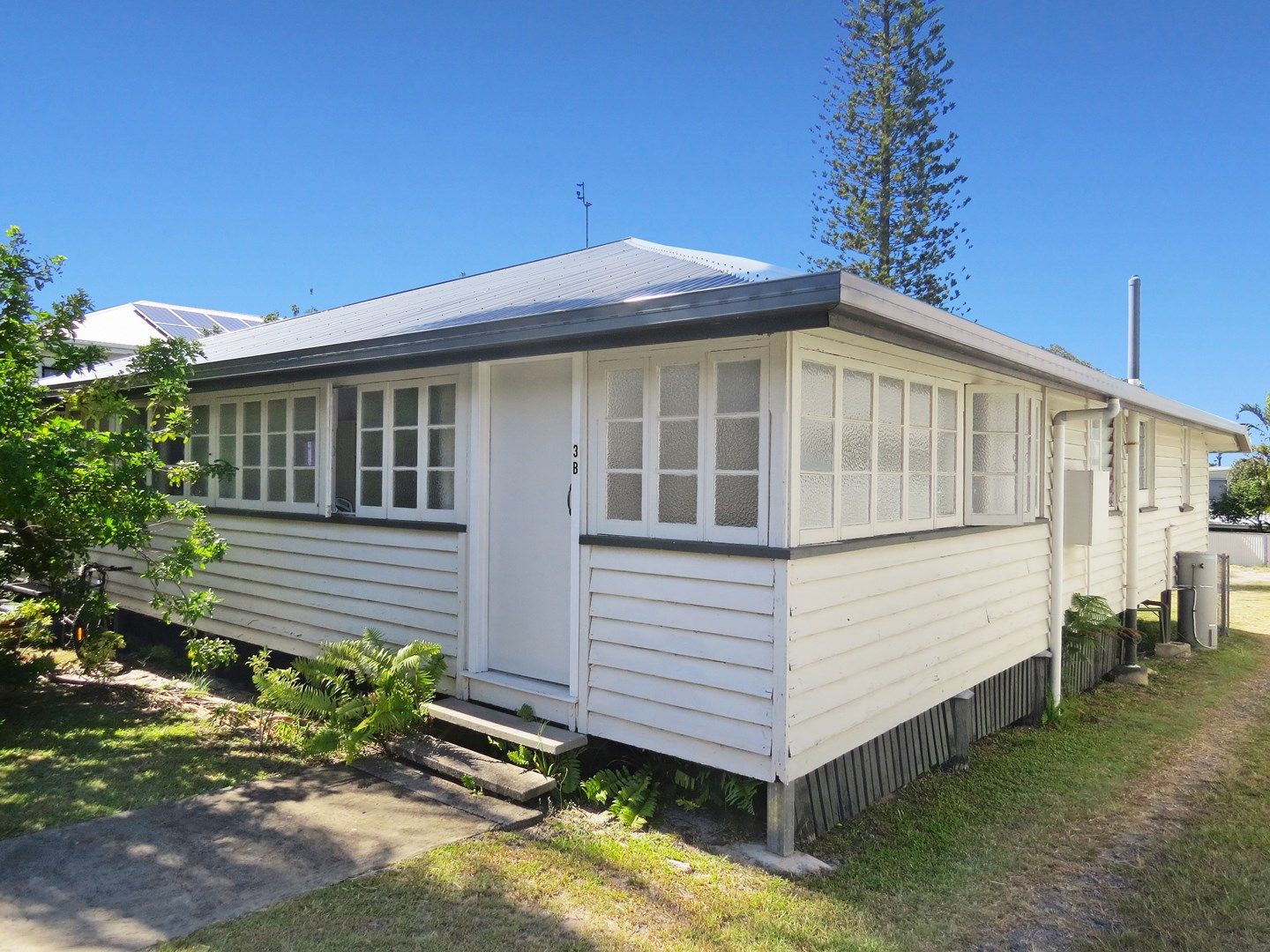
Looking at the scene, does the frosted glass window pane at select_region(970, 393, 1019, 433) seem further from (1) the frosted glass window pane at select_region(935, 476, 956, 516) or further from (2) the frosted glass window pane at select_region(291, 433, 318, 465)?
(2) the frosted glass window pane at select_region(291, 433, 318, 465)

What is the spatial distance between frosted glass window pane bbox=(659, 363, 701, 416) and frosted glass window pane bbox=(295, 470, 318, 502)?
139 inches

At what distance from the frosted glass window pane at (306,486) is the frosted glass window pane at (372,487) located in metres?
0.65

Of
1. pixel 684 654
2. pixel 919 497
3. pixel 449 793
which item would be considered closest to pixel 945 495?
pixel 919 497

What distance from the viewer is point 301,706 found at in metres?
5.57

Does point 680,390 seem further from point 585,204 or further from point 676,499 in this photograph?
point 585,204

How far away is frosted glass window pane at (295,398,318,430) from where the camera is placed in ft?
22.8

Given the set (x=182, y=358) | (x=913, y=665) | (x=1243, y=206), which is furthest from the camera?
(x=1243, y=206)

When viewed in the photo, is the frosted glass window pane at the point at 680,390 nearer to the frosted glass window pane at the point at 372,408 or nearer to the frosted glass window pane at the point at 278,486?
the frosted glass window pane at the point at 372,408

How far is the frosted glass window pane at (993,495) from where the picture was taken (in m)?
6.26

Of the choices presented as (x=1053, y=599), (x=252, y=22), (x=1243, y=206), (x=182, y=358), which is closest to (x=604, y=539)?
(x=182, y=358)

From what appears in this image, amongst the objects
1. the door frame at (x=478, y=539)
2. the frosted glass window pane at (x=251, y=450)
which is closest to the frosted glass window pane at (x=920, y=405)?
the door frame at (x=478, y=539)

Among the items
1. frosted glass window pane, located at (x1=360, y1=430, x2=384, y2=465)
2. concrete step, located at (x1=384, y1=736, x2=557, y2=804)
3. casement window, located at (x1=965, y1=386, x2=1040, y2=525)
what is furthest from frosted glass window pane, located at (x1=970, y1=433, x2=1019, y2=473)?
frosted glass window pane, located at (x1=360, y1=430, x2=384, y2=465)

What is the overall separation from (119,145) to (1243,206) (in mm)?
27934

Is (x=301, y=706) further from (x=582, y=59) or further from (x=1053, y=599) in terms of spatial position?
(x=582, y=59)
